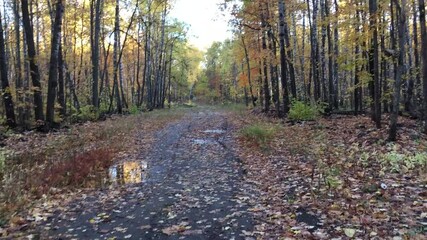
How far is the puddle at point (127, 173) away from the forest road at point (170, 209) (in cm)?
25

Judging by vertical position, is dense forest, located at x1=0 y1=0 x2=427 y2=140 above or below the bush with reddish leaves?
above

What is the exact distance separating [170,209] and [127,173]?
3333 mm

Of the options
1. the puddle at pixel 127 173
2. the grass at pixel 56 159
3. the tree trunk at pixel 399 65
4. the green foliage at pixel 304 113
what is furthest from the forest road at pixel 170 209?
the green foliage at pixel 304 113

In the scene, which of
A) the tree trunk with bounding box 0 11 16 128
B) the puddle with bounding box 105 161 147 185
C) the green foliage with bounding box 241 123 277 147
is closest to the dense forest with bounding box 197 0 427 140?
the green foliage with bounding box 241 123 277 147

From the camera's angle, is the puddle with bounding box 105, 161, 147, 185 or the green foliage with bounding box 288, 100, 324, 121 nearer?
the puddle with bounding box 105, 161, 147, 185

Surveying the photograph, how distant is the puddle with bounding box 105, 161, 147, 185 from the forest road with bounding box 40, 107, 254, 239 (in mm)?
250

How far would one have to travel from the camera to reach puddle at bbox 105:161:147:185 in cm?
880

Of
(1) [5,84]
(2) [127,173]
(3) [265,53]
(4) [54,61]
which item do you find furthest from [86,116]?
(2) [127,173]

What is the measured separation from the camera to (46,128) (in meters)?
15.2

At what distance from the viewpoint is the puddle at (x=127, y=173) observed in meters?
8.80

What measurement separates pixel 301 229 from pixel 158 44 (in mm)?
39087

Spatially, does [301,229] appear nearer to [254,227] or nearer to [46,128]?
[254,227]

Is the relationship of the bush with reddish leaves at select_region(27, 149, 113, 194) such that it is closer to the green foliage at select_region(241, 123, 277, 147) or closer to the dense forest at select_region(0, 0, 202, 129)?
the green foliage at select_region(241, 123, 277, 147)

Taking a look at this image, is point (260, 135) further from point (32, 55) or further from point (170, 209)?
point (32, 55)
